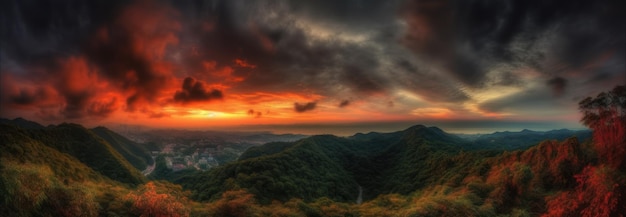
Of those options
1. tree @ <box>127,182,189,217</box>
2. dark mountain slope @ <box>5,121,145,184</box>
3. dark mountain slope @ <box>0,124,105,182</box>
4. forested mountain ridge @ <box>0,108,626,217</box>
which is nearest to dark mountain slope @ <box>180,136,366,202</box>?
forested mountain ridge @ <box>0,108,626,217</box>

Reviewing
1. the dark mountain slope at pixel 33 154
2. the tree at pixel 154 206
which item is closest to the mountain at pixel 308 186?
the tree at pixel 154 206

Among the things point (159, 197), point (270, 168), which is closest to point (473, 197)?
point (159, 197)

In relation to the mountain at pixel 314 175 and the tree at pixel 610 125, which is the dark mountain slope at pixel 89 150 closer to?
the mountain at pixel 314 175

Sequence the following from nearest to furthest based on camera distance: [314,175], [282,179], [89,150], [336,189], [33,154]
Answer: [33,154] → [282,179] → [336,189] → [314,175] → [89,150]

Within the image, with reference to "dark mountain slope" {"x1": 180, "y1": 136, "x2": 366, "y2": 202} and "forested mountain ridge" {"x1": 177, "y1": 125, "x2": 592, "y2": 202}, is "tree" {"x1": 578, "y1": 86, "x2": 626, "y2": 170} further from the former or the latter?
"dark mountain slope" {"x1": 180, "y1": 136, "x2": 366, "y2": 202}

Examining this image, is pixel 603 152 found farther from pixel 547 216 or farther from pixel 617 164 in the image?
pixel 547 216

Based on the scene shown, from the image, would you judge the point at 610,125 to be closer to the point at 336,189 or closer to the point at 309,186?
the point at 309,186

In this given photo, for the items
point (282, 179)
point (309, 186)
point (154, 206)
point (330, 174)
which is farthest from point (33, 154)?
point (330, 174)

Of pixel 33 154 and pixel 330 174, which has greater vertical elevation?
pixel 33 154

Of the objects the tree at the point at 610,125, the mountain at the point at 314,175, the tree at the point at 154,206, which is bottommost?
the mountain at the point at 314,175

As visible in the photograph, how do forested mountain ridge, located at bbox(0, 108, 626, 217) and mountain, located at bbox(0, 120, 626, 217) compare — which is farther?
forested mountain ridge, located at bbox(0, 108, 626, 217)

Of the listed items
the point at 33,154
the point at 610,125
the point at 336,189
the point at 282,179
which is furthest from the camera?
the point at 336,189
